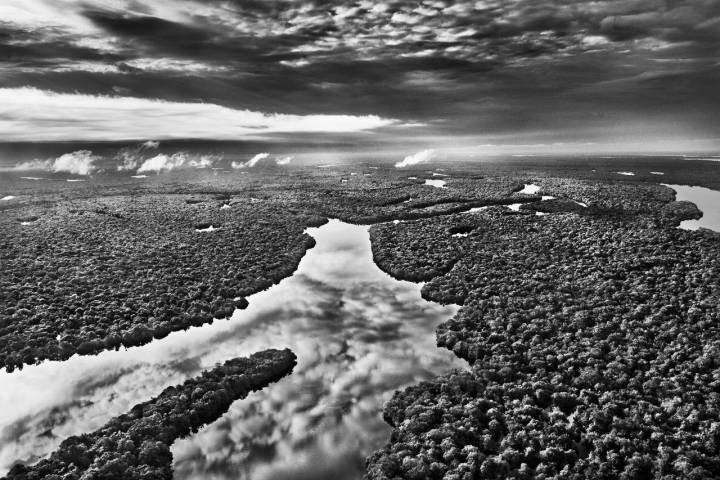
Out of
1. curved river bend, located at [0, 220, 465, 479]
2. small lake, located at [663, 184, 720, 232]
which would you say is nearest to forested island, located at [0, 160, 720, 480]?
curved river bend, located at [0, 220, 465, 479]

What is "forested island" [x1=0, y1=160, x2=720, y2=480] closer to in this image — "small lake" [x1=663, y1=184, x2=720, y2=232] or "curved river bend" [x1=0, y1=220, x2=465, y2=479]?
"curved river bend" [x1=0, y1=220, x2=465, y2=479]

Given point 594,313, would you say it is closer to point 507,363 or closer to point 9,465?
point 507,363

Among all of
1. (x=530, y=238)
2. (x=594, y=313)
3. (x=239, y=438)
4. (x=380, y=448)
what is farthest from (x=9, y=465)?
(x=530, y=238)

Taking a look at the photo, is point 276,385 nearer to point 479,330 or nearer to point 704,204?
point 479,330

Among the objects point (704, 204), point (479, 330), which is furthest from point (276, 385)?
point (704, 204)

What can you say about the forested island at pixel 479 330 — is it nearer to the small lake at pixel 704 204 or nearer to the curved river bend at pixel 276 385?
the curved river bend at pixel 276 385

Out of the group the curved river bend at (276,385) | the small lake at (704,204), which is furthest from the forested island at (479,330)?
the small lake at (704,204)
